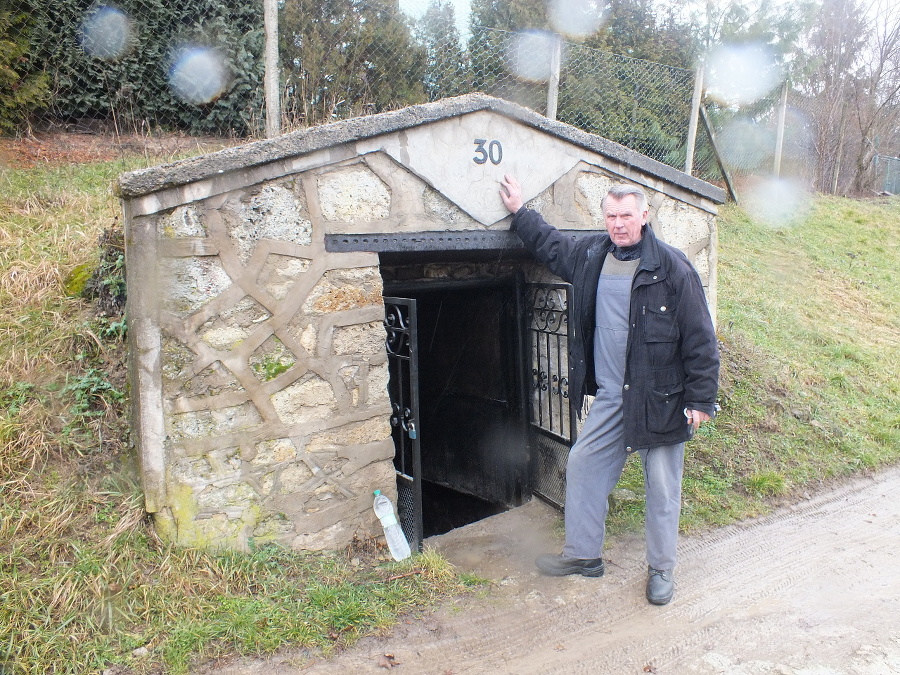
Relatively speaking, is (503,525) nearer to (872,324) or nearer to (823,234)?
(872,324)

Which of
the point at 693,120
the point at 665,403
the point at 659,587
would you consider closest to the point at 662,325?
the point at 665,403

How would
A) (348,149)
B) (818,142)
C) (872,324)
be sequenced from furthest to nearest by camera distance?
1. (818,142)
2. (872,324)
3. (348,149)

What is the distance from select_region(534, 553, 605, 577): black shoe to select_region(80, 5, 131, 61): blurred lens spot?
6831 millimetres

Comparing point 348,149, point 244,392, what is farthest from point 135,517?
point 348,149

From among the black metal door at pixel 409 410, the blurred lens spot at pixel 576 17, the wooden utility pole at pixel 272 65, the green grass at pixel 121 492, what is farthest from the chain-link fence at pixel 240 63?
the black metal door at pixel 409 410

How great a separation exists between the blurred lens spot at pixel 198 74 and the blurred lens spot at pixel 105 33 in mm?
530

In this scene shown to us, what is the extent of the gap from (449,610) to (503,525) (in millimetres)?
1158

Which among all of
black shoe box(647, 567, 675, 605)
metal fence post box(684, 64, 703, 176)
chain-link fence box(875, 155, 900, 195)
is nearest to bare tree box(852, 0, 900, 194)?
chain-link fence box(875, 155, 900, 195)

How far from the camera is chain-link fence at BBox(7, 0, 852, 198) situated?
6918mm

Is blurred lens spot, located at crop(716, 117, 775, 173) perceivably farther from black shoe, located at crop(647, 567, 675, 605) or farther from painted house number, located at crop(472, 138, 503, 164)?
black shoe, located at crop(647, 567, 675, 605)

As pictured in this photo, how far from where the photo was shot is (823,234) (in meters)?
11.5

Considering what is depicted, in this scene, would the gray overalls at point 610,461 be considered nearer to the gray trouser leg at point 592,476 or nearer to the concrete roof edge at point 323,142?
the gray trouser leg at point 592,476

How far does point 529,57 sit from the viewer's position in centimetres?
790

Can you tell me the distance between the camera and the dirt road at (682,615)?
297cm
